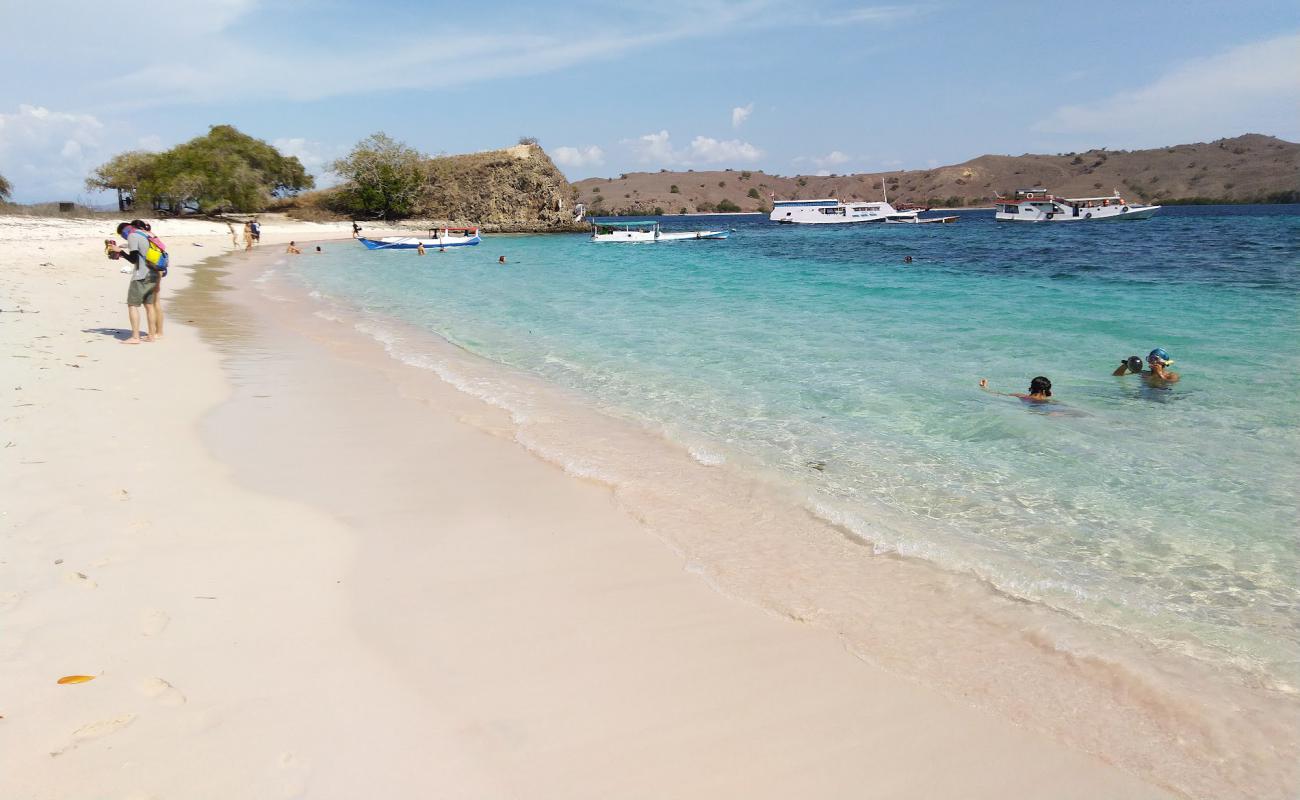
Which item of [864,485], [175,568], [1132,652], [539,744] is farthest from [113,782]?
[864,485]

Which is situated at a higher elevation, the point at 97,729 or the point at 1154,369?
the point at 1154,369

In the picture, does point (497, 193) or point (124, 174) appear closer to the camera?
point (124, 174)

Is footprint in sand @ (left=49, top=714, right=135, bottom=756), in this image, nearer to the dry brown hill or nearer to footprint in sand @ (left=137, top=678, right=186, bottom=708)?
footprint in sand @ (left=137, top=678, right=186, bottom=708)

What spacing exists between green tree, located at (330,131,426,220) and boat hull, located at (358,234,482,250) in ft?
92.5

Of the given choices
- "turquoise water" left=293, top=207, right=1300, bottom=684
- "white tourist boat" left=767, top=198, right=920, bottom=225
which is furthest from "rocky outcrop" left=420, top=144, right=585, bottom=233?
"turquoise water" left=293, top=207, right=1300, bottom=684

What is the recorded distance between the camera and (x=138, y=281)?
10953mm

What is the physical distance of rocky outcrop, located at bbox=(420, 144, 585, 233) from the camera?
7875cm

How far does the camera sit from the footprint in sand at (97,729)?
2637 millimetres

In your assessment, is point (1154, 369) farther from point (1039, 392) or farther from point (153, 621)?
point (153, 621)

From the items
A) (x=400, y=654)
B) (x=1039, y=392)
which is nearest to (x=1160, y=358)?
(x=1039, y=392)

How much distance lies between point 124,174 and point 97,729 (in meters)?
68.0

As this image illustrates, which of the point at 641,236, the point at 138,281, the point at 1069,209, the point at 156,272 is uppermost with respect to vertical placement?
the point at 1069,209

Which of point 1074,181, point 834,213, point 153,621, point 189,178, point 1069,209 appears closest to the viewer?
point 153,621

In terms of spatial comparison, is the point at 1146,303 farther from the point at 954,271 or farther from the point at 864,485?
the point at 864,485
